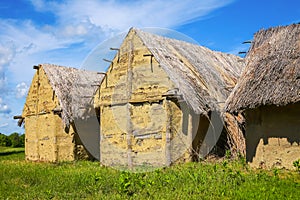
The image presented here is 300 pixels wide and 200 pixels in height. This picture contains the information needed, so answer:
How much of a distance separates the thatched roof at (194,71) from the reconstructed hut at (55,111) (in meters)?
4.58

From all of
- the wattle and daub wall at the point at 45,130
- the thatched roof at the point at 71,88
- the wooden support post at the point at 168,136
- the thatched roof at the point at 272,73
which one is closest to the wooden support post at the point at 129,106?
the wooden support post at the point at 168,136

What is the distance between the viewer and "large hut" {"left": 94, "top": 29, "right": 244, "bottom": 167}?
13.4m

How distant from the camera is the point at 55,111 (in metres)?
17.5

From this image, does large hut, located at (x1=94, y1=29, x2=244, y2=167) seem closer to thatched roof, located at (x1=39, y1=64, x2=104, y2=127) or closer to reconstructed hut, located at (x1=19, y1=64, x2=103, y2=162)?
thatched roof, located at (x1=39, y1=64, x2=104, y2=127)

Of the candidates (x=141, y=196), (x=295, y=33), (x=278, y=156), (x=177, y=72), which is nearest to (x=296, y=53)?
(x=295, y=33)

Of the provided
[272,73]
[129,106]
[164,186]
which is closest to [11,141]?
[129,106]

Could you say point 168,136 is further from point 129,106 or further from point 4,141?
point 4,141

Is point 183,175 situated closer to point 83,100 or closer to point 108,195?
point 108,195

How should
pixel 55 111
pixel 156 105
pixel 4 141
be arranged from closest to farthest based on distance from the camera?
pixel 156 105 → pixel 55 111 → pixel 4 141

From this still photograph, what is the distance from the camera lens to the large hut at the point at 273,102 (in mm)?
11000

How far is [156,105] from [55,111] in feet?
18.5

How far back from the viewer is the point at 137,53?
48.0 ft


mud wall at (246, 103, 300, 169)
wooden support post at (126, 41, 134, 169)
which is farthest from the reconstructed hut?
mud wall at (246, 103, 300, 169)

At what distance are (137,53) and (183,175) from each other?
5.65m
